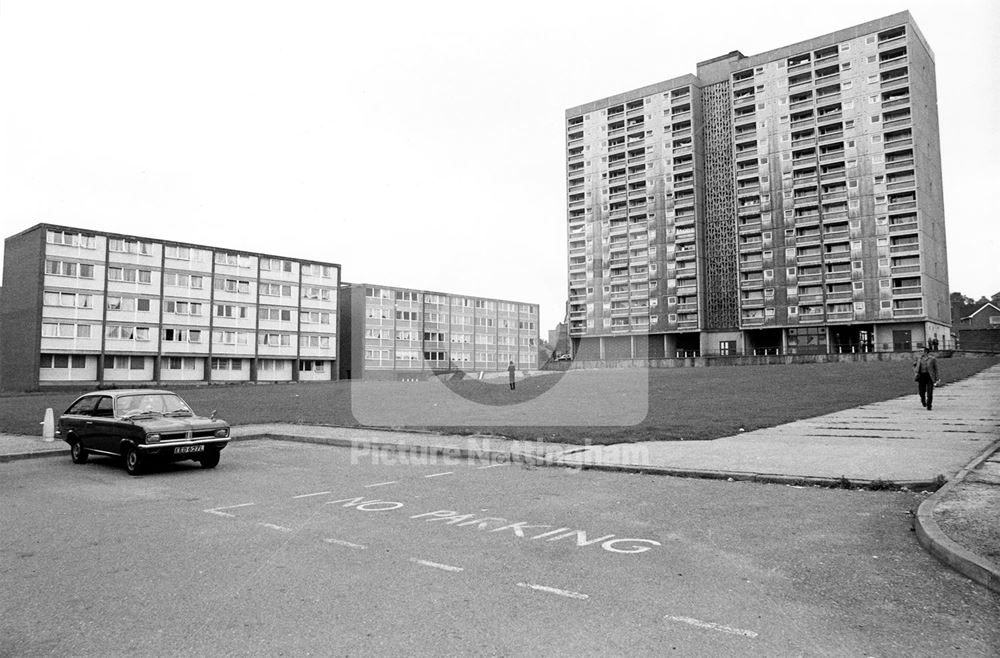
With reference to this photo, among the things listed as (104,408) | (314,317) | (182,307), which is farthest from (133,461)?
(314,317)

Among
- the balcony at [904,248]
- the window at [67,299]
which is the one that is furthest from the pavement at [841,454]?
the balcony at [904,248]

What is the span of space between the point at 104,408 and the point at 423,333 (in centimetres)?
8336

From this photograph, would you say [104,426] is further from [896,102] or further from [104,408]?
[896,102]

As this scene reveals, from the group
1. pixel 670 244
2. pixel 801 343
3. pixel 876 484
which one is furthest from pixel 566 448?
pixel 670 244

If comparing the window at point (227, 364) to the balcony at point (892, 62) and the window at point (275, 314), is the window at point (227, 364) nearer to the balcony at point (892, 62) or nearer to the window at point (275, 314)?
the window at point (275, 314)

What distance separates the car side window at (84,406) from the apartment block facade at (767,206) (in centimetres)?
7252

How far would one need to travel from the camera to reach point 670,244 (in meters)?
86.6

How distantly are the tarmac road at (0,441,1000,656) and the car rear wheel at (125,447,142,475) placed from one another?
190 cm

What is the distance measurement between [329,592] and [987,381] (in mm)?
32348

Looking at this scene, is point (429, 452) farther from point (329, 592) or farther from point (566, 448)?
point (329, 592)

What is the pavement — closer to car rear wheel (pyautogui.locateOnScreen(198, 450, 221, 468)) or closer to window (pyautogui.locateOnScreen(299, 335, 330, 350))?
car rear wheel (pyautogui.locateOnScreen(198, 450, 221, 468))

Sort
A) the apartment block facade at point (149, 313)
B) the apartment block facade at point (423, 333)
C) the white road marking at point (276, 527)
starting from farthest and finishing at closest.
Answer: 1. the apartment block facade at point (423, 333)
2. the apartment block facade at point (149, 313)
3. the white road marking at point (276, 527)

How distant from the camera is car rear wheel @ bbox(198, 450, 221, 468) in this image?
39.6 feet

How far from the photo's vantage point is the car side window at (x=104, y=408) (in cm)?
1256
